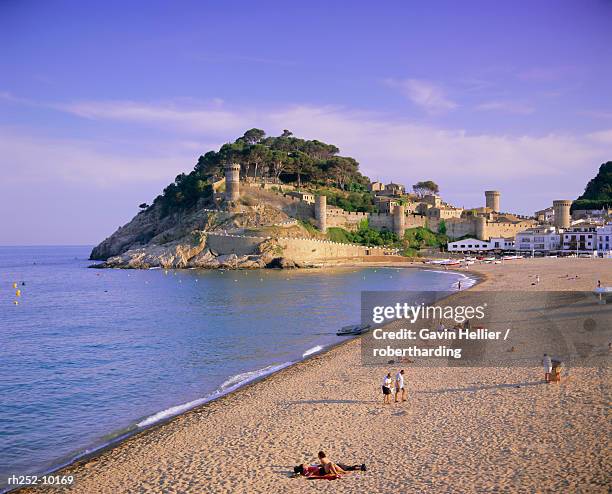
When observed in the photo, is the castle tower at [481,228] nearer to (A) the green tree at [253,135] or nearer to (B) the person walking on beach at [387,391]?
(A) the green tree at [253,135]

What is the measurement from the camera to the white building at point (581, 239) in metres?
64.8

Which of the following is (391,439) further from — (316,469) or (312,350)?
(312,350)

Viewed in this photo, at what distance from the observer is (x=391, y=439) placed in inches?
415

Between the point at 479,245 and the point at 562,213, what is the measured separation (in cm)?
1358

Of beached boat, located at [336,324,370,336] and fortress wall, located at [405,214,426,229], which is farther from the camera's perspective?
fortress wall, located at [405,214,426,229]

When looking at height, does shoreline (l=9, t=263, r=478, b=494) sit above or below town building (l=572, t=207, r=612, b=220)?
below

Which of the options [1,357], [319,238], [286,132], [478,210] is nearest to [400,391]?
[1,357]

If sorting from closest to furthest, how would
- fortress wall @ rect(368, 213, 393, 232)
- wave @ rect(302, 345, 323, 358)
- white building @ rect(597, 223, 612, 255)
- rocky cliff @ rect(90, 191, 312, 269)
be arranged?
wave @ rect(302, 345, 323, 358) → rocky cliff @ rect(90, 191, 312, 269) → white building @ rect(597, 223, 612, 255) → fortress wall @ rect(368, 213, 393, 232)

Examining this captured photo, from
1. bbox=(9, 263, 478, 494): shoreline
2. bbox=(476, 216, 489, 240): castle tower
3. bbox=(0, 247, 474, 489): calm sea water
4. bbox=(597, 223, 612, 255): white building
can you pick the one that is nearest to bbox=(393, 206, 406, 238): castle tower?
bbox=(476, 216, 489, 240): castle tower

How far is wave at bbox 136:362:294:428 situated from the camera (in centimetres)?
1302

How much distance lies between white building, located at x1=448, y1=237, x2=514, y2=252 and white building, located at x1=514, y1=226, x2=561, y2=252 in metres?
1.43

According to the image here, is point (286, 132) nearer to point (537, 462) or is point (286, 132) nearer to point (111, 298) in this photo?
point (111, 298)

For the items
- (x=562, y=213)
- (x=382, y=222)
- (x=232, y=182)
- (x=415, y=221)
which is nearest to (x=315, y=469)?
(x=232, y=182)

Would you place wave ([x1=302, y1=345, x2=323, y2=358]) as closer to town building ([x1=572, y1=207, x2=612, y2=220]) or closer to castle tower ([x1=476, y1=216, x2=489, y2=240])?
castle tower ([x1=476, y1=216, x2=489, y2=240])
